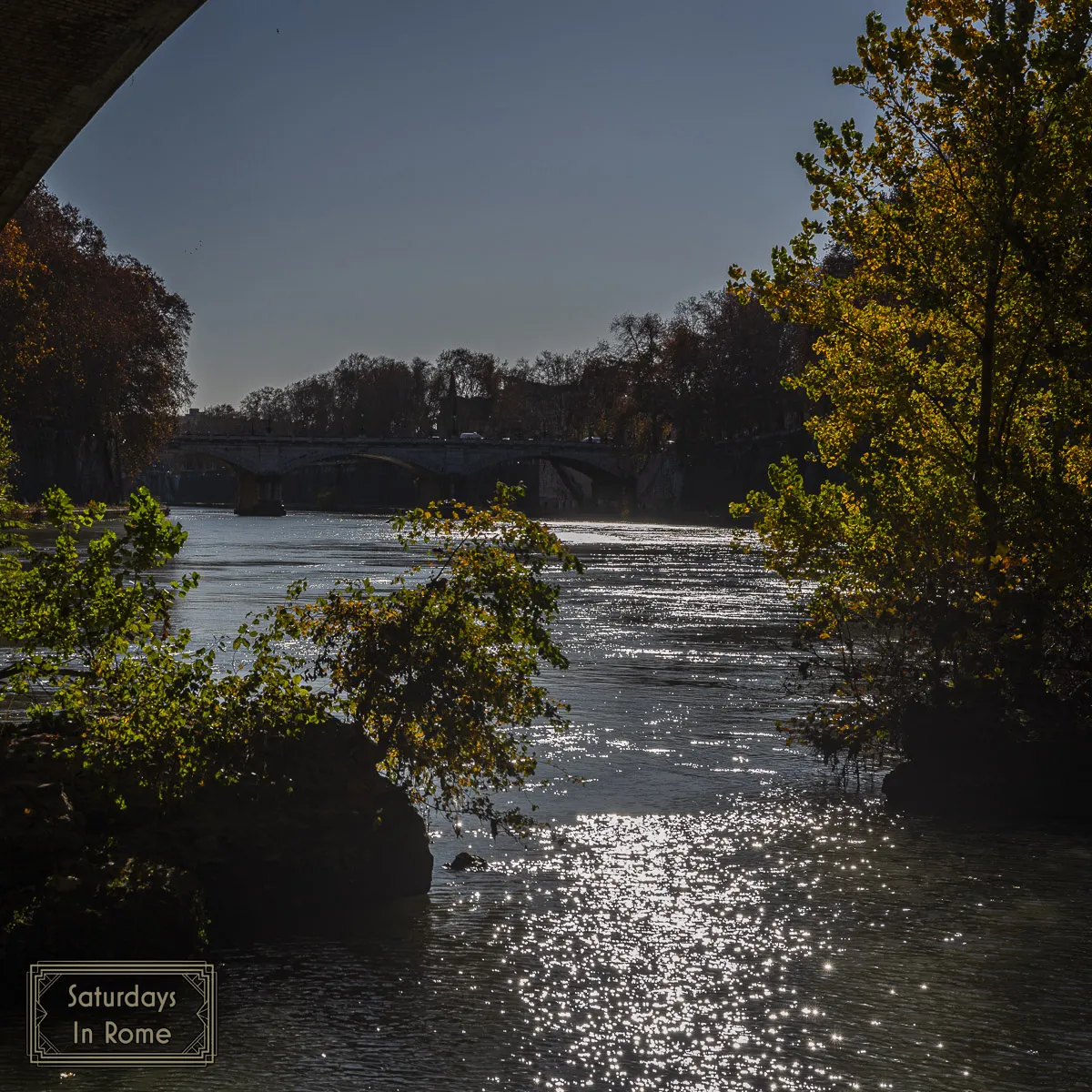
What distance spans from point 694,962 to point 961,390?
5.96 metres

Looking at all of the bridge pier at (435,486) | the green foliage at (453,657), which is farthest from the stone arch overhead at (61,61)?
the bridge pier at (435,486)

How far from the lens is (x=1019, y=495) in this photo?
11.0 metres

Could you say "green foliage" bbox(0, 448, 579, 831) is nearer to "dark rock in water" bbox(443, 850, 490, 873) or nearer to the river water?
"dark rock in water" bbox(443, 850, 490, 873)

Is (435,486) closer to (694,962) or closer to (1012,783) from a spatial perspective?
(1012,783)

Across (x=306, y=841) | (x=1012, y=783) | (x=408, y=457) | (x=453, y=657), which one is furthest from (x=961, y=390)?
(x=408, y=457)

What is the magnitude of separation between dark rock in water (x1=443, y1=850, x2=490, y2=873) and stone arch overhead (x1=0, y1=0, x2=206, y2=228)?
4770 millimetres

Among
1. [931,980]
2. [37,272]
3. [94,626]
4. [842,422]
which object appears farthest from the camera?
[37,272]

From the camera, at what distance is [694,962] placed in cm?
750

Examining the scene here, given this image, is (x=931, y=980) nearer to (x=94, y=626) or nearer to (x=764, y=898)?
(x=764, y=898)

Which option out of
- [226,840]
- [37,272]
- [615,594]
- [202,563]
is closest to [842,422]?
[226,840]

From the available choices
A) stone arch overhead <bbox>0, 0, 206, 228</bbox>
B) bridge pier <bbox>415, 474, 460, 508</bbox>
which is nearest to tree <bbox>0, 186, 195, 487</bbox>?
stone arch overhead <bbox>0, 0, 206, 228</bbox>

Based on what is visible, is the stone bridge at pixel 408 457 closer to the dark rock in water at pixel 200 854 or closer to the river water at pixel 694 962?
the river water at pixel 694 962

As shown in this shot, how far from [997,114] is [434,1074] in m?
8.09

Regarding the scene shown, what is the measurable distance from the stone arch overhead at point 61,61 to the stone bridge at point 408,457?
333 ft
